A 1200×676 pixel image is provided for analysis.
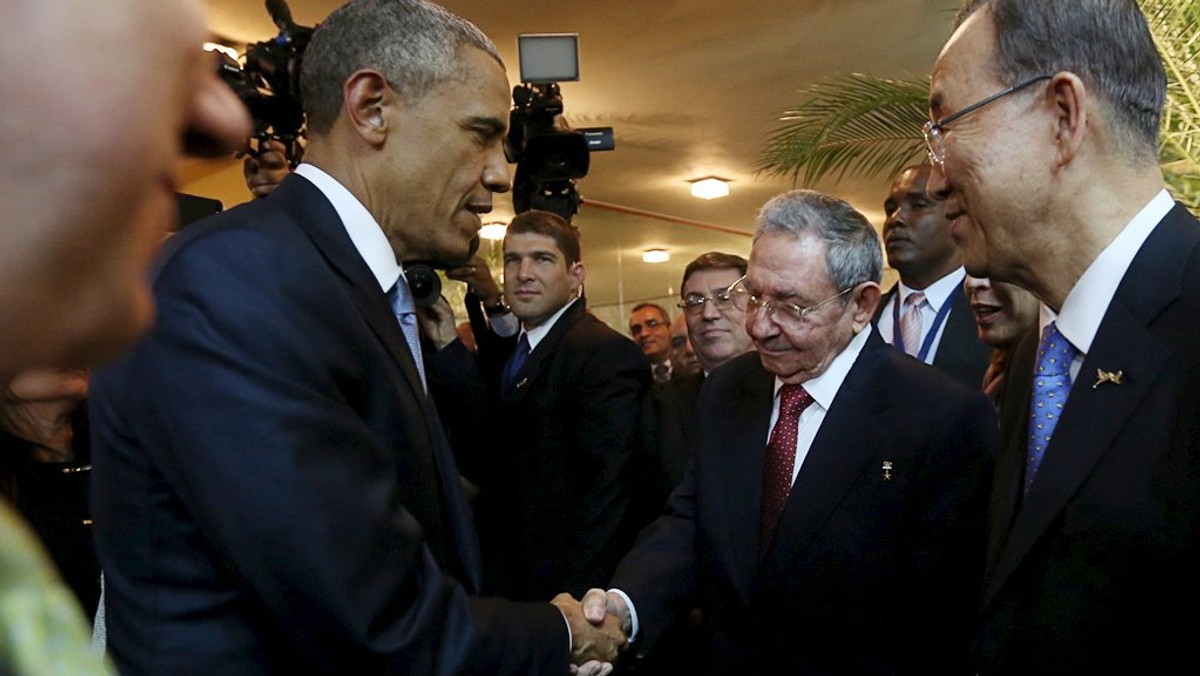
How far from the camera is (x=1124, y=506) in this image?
4.63 feet

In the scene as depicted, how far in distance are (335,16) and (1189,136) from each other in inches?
→ 77.0

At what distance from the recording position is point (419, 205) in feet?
5.87

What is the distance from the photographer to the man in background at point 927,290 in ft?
11.7

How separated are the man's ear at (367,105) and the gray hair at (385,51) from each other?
0.06 feet

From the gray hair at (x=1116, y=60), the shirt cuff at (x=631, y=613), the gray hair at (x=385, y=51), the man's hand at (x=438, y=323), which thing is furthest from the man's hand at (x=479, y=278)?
the gray hair at (x=1116, y=60)

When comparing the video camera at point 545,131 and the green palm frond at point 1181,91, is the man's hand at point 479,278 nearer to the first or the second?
the video camera at point 545,131

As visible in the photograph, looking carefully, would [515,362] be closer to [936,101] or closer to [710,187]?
[936,101]

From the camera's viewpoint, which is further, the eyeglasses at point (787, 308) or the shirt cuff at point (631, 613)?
the eyeglasses at point (787, 308)

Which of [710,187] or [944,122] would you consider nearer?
[944,122]

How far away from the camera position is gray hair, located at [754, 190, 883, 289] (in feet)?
8.59

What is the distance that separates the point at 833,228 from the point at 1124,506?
1331mm

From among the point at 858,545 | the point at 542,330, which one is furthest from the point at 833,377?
the point at 542,330

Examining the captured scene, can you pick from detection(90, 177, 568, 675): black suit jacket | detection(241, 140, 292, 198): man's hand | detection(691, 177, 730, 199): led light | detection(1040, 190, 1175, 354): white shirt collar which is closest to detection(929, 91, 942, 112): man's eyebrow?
detection(1040, 190, 1175, 354): white shirt collar

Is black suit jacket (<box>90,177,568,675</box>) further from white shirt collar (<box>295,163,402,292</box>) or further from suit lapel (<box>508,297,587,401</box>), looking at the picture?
suit lapel (<box>508,297,587,401</box>)
